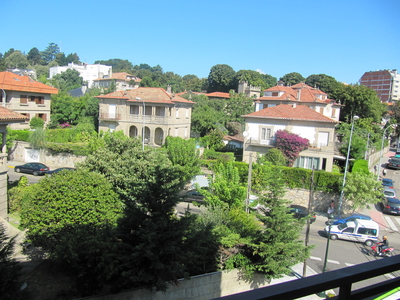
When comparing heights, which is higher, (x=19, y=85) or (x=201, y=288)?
(x=19, y=85)

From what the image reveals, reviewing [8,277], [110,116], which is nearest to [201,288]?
[8,277]

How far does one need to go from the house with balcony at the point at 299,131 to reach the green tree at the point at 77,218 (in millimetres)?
24153

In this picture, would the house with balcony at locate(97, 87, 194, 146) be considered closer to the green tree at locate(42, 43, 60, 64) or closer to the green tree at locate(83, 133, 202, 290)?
the green tree at locate(83, 133, 202, 290)

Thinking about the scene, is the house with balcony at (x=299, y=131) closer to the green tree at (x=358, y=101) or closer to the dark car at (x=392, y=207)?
the dark car at (x=392, y=207)

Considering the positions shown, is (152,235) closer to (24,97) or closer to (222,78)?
(24,97)

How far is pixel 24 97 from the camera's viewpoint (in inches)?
1658

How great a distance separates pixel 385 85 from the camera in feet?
401

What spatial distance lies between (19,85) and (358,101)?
4963 cm

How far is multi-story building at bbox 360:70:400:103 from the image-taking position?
4751 inches

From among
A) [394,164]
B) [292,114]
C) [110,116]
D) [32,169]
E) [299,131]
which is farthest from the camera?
[394,164]

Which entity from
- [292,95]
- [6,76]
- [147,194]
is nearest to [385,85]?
[292,95]

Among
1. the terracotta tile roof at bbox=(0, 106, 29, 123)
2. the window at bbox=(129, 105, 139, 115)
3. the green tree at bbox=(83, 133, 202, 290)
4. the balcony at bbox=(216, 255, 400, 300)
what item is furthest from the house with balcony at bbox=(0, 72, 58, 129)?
the balcony at bbox=(216, 255, 400, 300)

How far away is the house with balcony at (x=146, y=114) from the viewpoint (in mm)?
40812

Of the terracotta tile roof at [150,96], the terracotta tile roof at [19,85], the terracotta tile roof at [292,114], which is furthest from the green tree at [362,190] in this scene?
the terracotta tile roof at [19,85]
